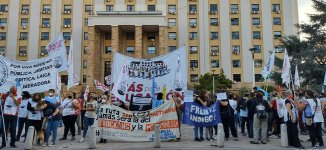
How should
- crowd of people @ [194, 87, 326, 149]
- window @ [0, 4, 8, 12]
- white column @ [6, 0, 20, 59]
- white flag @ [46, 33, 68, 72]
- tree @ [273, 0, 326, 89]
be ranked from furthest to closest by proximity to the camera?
1. window @ [0, 4, 8, 12]
2. white column @ [6, 0, 20, 59]
3. tree @ [273, 0, 326, 89]
4. white flag @ [46, 33, 68, 72]
5. crowd of people @ [194, 87, 326, 149]

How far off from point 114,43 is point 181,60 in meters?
44.4

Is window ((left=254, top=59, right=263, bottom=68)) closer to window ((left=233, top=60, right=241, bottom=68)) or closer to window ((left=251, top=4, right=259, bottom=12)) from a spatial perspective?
window ((left=233, top=60, right=241, bottom=68))

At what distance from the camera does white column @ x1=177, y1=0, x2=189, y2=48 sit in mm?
61938

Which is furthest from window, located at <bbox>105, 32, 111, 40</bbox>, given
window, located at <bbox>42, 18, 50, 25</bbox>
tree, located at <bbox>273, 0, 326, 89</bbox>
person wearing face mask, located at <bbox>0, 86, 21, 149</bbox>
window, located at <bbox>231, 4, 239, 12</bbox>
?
person wearing face mask, located at <bbox>0, 86, 21, 149</bbox>

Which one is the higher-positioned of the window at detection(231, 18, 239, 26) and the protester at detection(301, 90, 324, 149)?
the window at detection(231, 18, 239, 26)

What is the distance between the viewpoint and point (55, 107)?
41.8 ft

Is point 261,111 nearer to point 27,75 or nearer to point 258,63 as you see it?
point 27,75

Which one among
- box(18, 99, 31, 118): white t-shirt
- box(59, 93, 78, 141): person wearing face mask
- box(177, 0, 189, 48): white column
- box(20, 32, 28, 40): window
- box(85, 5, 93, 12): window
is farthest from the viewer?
box(85, 5, 93, 12): window

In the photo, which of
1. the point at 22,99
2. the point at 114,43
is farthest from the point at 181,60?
the point at 114,43

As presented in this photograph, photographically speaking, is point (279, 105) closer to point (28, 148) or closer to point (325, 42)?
point (28, 148)

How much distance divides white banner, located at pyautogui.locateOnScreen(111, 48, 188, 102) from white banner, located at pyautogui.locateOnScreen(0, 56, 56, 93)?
2.39m

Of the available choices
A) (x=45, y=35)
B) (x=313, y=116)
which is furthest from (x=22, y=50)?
(x=313, y=116)

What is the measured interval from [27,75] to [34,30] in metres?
52.9

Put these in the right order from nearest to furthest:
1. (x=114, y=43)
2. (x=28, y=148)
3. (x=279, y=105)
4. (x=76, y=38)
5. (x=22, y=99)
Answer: (x=28, y=148), (x=22, y=99), (x=279, y=105), (x=114, y=43), (x=76, y=38)
